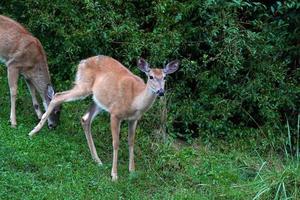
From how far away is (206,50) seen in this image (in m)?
11.3

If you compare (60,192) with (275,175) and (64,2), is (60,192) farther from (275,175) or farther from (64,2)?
(64,2)

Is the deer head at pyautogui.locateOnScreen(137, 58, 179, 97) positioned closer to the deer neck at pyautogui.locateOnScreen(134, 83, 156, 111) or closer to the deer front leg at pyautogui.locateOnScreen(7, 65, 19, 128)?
the deer neck at pyautogui.locateOnScreen(134, 83, 156, 111)

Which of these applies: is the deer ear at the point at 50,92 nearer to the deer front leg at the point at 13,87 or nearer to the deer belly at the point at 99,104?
the deer front leg at the point at 13,87

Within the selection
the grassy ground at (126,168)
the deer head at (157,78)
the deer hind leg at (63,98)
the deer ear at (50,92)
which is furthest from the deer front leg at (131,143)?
the deer ear at (50,92)

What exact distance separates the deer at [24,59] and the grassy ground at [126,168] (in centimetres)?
43

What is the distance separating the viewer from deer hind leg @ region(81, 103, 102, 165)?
9.20m

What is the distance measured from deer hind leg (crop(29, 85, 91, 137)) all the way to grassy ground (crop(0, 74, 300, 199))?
0.52ft

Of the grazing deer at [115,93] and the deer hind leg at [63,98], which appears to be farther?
the deer hind leg at [63,98]

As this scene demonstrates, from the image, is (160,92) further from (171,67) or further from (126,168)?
(126,168)

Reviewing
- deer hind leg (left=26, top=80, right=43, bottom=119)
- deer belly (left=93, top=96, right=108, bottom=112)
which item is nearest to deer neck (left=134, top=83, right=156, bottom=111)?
deer belly (left=93, top=96, right=108, bottom=112)

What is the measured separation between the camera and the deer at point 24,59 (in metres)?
10.4

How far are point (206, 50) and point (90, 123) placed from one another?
2747 mm

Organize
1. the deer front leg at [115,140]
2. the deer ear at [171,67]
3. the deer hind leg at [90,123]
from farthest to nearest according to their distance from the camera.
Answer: the deer hind leg at [90,123], the deer ear at [171,67], the deer front leg at [115,140]

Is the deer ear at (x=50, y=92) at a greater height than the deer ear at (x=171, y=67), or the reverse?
the deer ear at (x=171, y=67)
